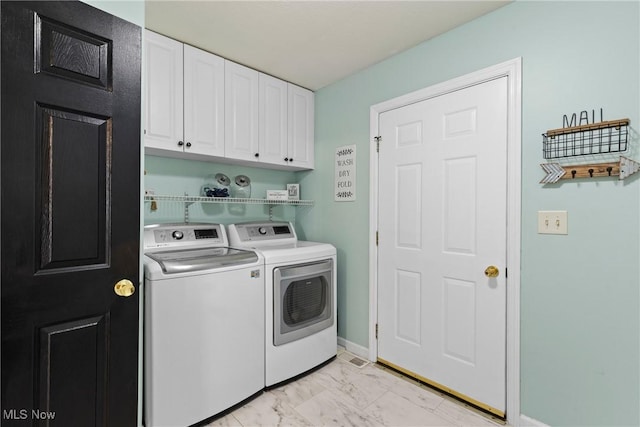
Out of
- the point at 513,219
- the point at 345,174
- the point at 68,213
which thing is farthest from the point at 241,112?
the point at 513,219

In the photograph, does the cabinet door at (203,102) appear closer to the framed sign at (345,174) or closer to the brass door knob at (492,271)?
the framed sign at (345,174)

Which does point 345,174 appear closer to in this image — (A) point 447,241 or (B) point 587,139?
(A) point 447,241

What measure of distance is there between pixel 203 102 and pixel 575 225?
241cm

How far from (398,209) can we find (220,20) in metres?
1.74

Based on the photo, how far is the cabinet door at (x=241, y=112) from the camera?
2324 millimetres

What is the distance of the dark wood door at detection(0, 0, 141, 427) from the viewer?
101 cm

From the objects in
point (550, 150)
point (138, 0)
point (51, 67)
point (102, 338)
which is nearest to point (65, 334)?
point (102, 338)

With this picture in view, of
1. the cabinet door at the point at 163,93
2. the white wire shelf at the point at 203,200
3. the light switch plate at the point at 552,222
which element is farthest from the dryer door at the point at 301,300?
the light switch plate at the point at 552,222

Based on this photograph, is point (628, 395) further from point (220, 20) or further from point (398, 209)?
point (220, 20)

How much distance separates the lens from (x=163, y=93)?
1.98 metres

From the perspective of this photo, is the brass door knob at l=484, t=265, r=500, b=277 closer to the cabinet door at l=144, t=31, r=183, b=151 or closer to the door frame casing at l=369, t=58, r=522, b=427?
the door frame casing at l=369, t=58, r=522, b=427

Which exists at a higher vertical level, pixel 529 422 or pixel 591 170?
pixel 591 170

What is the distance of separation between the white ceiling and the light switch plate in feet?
4.04

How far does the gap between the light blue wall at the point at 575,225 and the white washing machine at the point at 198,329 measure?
162cm
